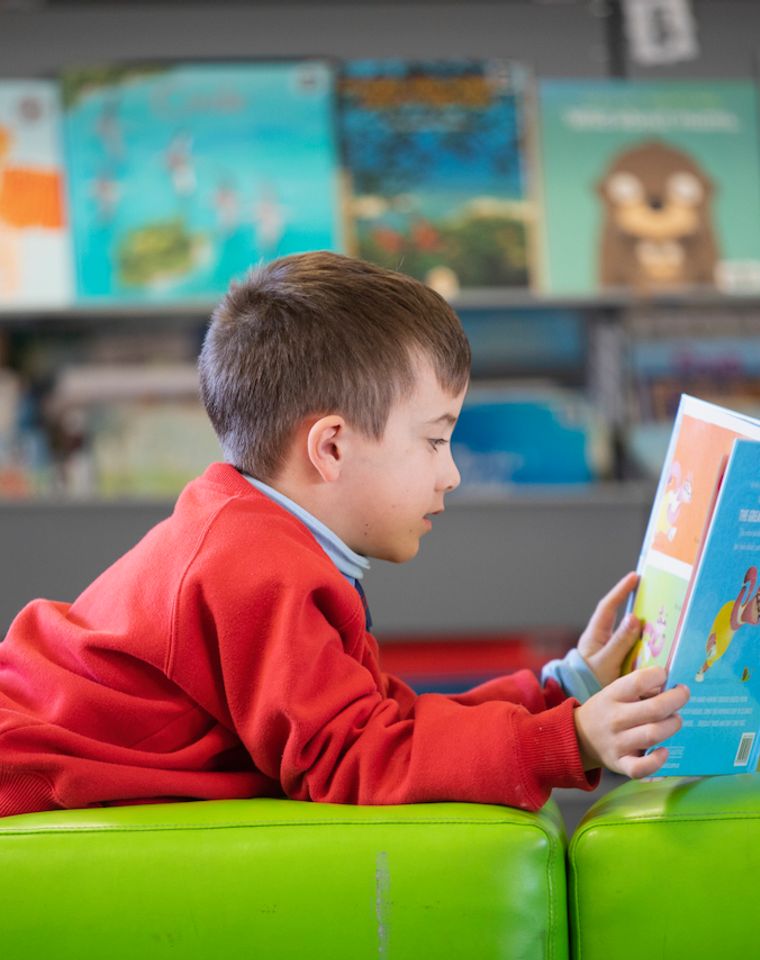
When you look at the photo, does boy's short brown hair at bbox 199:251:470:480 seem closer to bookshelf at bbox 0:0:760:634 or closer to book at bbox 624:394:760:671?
book at bbox 624:394:760:671

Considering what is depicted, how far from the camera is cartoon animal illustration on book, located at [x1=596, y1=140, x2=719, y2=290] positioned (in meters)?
2.83

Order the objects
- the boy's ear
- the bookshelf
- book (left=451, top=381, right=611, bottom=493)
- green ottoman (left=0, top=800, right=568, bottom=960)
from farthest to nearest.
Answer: book (left=451, top=381, right=611, bottom=493) < the bookshelf < the boy's ear < green ottoman (left=0, top=800, right=568, bottom=960)

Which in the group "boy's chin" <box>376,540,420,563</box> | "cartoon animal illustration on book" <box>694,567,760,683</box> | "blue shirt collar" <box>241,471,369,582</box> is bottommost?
"cartoon animal illustration on book" <box>694,567,760,683</box>

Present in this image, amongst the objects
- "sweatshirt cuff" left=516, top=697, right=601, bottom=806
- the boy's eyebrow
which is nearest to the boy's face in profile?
the boy's eyebrow

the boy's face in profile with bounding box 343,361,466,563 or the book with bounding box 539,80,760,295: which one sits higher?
the book with bounding box 539,80,760,295

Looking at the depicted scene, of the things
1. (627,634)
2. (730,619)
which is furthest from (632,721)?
(627,634)

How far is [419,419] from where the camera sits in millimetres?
1208

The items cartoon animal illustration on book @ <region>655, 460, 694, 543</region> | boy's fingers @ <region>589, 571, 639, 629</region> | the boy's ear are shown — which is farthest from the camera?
boy's fingers @ <region>589, 571, 639, 629</region>

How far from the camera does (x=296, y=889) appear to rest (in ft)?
3.12

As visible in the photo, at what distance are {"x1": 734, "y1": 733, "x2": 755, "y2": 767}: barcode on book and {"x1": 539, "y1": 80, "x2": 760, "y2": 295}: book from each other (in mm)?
1818

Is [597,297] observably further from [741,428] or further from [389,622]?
[741,428]

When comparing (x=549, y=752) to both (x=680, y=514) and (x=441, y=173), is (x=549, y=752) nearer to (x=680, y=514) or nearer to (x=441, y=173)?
(x=680, y=514)

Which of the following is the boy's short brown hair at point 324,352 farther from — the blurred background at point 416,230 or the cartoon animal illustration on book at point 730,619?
the blurred background at point 416,230

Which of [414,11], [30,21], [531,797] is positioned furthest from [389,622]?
[531,797]
